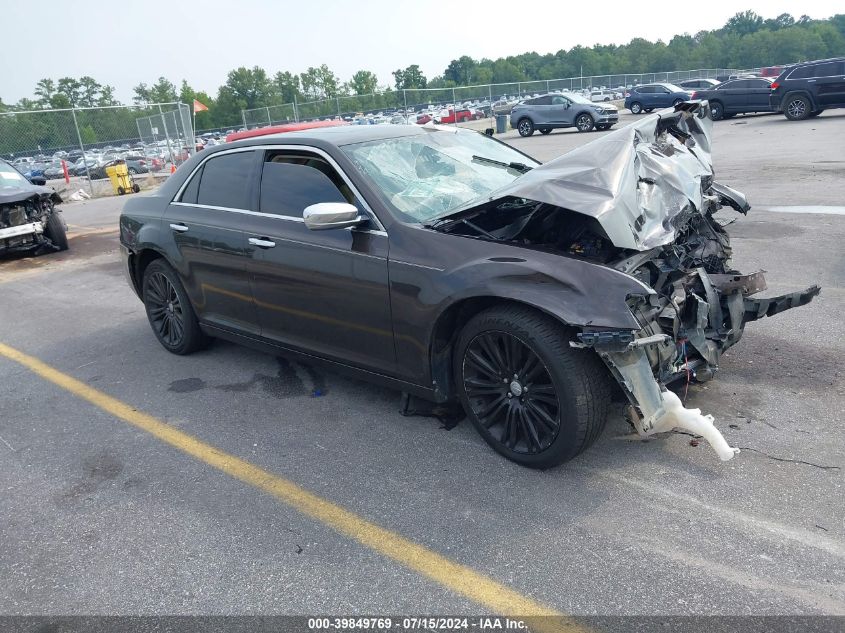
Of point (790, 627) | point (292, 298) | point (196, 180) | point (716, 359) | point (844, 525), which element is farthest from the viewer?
point (196, 180)

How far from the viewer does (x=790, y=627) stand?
91.6 inches

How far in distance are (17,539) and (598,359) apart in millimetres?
2904

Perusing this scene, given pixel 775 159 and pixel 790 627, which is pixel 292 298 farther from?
pixel 775 159

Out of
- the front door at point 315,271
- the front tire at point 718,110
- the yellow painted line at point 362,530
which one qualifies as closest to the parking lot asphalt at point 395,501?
the yellow painted line at point 362,530

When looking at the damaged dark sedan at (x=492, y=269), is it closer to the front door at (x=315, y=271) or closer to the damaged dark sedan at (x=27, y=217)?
the front door at (x=315, y=271)

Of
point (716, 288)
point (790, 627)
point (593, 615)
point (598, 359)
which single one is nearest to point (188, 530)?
point (593, 615)

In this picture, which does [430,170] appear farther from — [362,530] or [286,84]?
[286,84]

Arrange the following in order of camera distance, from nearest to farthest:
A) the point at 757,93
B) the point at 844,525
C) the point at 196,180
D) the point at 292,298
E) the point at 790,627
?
1. the point at 790,627
2. the point at 844,525
3. the point at 292,298
4. the point at 196,180
5. the point at 757,93

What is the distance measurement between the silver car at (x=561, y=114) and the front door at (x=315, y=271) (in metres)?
24.8

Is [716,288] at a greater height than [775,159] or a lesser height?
greater

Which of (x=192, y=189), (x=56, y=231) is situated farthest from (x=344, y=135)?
(x=56, y=231)

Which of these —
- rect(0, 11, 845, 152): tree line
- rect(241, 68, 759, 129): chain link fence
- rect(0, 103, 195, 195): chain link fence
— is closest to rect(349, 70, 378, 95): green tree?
rect(0, 11, 845, 152): tree line

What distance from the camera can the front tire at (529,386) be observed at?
3.14 metres

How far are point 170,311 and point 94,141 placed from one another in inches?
896
